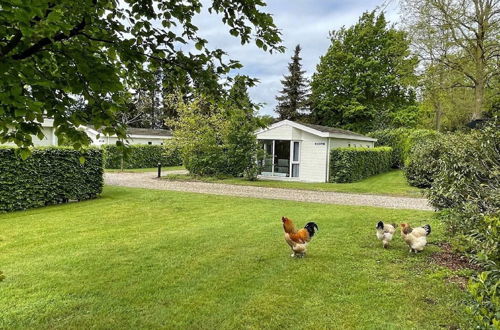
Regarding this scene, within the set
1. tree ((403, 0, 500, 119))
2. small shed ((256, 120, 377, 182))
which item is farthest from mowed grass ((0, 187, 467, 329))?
tree ((403, 0, 500, 119))

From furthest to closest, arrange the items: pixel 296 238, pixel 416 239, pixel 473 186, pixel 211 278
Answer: pixel 416 239 < pixel 296 238 < pixel 473 186 < pixel 211 278

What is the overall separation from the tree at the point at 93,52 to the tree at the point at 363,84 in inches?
1415

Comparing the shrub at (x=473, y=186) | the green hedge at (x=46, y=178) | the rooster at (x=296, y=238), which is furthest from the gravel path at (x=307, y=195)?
the rooster at (x=296, y=238)

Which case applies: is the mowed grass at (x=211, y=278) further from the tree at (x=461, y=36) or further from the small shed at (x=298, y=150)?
the tree at (x=461, y=36)

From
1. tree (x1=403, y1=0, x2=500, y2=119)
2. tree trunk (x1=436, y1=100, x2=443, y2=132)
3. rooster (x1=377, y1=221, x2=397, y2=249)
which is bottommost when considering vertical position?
rooster (x1=377, y1=221, x2=397, y2=249)

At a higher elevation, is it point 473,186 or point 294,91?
point 294,91

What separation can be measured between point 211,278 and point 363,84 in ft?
123

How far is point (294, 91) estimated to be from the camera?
42156 millimetres

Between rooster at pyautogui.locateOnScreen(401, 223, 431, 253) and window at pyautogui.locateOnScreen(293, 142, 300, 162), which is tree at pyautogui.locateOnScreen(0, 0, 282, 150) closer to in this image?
rooster at pyautogui.locateOnScreen(401, 223, 431, 253)

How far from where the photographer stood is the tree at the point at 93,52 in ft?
7.27

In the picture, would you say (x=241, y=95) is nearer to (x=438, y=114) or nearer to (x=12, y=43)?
(x=12, y=43)

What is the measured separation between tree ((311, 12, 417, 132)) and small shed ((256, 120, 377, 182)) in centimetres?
1760

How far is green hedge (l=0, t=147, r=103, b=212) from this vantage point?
33.0ft

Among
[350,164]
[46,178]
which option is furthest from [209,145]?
[46,178]
